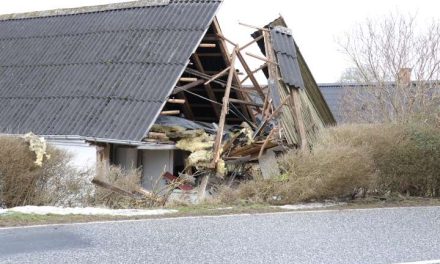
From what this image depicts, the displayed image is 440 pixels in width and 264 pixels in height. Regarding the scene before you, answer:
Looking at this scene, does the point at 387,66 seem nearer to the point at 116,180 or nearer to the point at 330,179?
the point at 330,179

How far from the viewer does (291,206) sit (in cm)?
1388

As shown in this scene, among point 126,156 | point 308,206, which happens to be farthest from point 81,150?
point 308,206

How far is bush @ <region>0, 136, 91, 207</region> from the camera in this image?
514 inches

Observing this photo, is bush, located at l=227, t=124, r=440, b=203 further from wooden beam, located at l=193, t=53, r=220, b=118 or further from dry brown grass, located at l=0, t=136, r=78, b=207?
wooden beam, located at l=193, t=53, r=220, b=118

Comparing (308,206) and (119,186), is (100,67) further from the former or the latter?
(308,206)

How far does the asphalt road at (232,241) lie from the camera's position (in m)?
8.18

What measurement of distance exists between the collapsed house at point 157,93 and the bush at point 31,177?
3.40ft

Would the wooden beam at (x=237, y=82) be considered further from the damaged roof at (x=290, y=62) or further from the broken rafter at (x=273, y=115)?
the broken rafter at (x=273, y=115)

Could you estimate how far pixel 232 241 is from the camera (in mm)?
9336

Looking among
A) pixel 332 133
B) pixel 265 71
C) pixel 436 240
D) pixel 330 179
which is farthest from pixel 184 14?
pixel 436 240

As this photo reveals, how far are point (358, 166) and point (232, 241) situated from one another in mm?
6058

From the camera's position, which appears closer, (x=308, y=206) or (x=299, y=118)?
(x=308, y=206)

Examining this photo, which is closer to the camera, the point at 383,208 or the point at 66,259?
the point at 66,259

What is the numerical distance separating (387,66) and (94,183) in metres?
16.0
